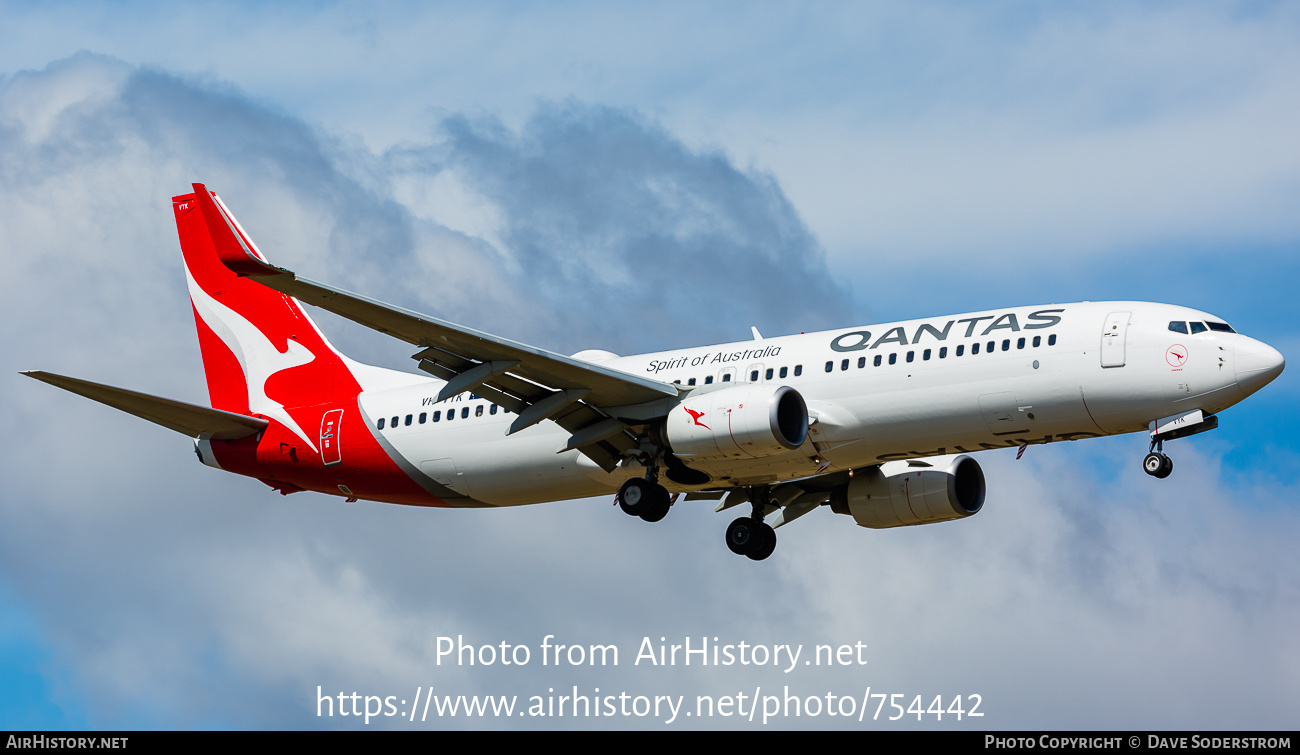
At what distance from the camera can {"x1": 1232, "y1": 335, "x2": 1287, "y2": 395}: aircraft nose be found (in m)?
35.9

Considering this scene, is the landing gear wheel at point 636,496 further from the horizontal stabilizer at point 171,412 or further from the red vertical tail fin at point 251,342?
the horizontal stabilizer at point 171,412

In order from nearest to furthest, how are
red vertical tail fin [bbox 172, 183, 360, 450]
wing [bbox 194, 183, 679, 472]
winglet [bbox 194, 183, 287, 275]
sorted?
1. winglet [bbox 194, 183, 287, 275]
2. wing [bbox 194, 183, 679, 472]
3. red vertical tail fin [bbox 172, 183, 360, 450]

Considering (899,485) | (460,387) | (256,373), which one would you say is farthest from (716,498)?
(256,373)

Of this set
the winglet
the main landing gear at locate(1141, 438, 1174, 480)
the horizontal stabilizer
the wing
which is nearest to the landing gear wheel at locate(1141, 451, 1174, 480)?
the main landing gear at locate(1141, 438, 1174, 480)

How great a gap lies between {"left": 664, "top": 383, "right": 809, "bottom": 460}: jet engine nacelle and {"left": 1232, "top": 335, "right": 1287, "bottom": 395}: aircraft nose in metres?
9.75

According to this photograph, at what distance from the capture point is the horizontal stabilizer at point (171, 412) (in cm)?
3884

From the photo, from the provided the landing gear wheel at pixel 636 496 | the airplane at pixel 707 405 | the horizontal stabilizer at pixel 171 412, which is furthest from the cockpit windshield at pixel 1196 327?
the horizontal stabilizer at pixel 171 412

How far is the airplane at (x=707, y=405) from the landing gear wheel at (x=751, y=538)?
0.06 meters

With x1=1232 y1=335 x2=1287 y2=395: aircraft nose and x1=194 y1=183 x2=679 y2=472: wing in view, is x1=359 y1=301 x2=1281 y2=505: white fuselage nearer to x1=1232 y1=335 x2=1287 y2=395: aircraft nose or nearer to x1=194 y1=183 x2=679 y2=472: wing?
x1=1232 y1=335 x2=1287 y2=395: aircraft nose

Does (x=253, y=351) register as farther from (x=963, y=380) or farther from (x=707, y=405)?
(x=963, y=380)

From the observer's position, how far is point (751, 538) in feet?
147
